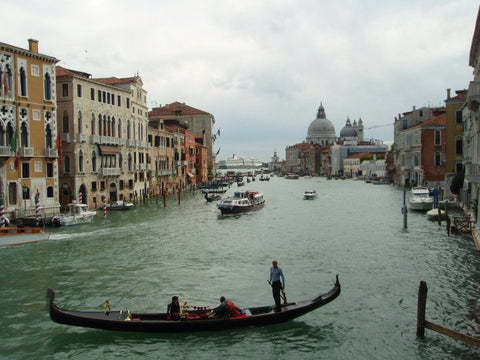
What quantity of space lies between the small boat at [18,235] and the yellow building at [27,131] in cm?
546

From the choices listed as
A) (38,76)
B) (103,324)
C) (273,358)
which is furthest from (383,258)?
(38,76)

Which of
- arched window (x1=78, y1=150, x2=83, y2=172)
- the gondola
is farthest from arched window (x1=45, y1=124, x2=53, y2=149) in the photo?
the gondola

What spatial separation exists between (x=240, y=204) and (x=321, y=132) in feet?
516

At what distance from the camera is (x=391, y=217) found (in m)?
30.6

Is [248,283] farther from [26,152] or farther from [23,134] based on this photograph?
[23,134]

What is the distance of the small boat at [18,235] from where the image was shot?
65.5 feet

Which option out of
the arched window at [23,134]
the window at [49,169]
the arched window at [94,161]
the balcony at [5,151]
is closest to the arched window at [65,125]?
the arched window at [94,161]

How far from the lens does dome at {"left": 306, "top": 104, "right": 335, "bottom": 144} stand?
611 feet

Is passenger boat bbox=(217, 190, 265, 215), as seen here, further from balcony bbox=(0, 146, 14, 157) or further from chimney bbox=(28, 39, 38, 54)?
chimney bbox=(28, 39, 38, 54)

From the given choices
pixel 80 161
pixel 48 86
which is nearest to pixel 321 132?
pixel 80 161

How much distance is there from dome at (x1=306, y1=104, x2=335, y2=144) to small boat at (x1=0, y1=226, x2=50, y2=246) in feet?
559

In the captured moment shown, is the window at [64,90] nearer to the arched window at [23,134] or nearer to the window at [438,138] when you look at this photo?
the arched window at [23,134]

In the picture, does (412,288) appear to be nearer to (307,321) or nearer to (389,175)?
(307,321)

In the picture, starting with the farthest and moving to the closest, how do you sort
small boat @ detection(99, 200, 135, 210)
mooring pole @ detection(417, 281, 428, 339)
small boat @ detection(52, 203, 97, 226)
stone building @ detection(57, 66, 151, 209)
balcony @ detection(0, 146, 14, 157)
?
1. small boat @ detection(99, 200, 135, 210)
2. stone building @ detection(57, 66, 151, 209)
3. small boat @ detection(52, 203, 97, 226)
4. balcony @ detection(0, 146, 14, 157)
5. mooring pole @ detection(417, 281, 428, 339)
